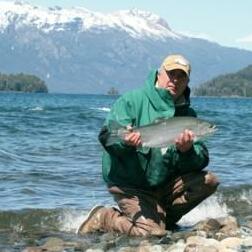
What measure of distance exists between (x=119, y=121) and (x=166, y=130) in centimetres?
75

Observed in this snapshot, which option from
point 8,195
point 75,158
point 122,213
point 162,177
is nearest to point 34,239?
point 122,213

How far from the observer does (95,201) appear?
11.9 m

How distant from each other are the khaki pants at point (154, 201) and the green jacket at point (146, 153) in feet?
0.45

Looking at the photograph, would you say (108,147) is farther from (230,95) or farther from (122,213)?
(230,95)

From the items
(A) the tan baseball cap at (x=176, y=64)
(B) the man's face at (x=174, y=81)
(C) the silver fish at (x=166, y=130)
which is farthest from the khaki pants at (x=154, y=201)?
(A) the tan baseball cap at (x=176, y=64)

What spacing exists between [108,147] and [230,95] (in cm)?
19114

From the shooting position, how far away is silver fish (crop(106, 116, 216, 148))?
290 inches

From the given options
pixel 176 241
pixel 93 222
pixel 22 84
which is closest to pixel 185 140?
pixel 176 241

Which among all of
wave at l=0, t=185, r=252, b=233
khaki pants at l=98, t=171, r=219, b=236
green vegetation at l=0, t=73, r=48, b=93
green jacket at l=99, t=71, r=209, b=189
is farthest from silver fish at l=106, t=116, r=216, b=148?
green vegetation at l=0, t=73, r=48, b=93

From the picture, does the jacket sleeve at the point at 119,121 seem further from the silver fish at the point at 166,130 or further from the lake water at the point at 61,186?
the lake water at the point at 61,186

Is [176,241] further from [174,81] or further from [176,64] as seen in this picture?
[176,64]

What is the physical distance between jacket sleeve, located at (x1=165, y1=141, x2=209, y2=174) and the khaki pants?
15 cm

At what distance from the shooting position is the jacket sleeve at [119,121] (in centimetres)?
784

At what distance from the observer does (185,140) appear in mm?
7637
